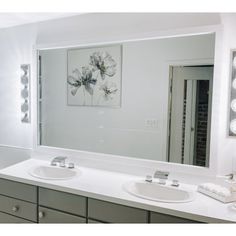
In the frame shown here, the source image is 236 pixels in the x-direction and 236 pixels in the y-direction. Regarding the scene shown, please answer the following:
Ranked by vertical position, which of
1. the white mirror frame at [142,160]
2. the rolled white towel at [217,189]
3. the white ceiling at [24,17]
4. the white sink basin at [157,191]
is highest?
the white ceiling at [24,17]

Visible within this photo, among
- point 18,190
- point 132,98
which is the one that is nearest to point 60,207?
point 18,190

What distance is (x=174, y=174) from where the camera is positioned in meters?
1.90

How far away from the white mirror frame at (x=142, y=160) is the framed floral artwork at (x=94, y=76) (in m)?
0.08

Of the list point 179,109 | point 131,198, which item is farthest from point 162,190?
point 179,109

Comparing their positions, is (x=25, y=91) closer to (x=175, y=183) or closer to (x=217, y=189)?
(x=175, y=183)

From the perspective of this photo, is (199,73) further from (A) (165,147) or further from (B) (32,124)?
(B) (32,124)

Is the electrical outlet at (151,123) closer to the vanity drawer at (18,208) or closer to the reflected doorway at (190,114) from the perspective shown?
the reflected doorway at (190,114)

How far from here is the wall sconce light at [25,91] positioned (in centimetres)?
246

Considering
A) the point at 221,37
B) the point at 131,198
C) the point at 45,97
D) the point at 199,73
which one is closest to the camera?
the point at 131,198

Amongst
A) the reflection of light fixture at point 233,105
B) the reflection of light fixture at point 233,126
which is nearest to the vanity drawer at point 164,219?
the reflection of light fixture at point 233,126

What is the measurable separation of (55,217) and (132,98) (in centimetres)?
110

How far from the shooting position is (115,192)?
1.65 metres
